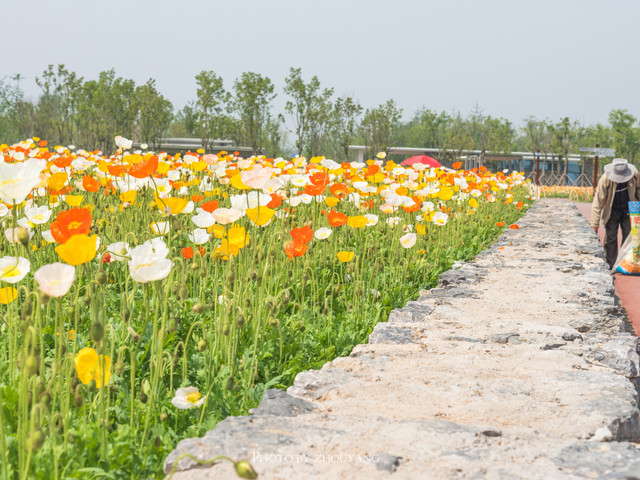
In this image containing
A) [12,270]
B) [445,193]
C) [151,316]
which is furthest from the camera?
[445,193]

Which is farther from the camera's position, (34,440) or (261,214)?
(261,214)

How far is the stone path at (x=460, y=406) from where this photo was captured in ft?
5.87

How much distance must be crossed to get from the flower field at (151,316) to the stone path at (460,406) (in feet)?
0.91

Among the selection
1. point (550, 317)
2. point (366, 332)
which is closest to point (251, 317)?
point (366, 332)

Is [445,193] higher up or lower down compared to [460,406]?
higher up

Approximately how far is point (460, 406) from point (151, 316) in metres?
1.77

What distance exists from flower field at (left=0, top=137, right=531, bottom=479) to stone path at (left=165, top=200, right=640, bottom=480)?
0.28m

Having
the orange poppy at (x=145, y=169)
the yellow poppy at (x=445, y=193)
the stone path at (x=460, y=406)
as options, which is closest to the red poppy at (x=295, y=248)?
the stone path at (x=460, y=406)

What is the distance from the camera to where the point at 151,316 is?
11.3 feet

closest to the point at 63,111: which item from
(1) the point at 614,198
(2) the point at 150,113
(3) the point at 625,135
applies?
(2) the point at 150,113

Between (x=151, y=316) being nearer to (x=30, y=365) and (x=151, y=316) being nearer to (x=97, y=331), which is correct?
(x=97, y=331)

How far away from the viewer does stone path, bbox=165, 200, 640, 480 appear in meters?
1.79

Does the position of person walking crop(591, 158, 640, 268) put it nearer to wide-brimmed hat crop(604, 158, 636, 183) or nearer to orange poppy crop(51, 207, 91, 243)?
wide-brimmed hat crop(604, 158, 636, 183)

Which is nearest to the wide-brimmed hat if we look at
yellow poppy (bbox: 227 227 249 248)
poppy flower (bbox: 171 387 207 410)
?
yellow poppy (bbox: 227 227 249 248)
